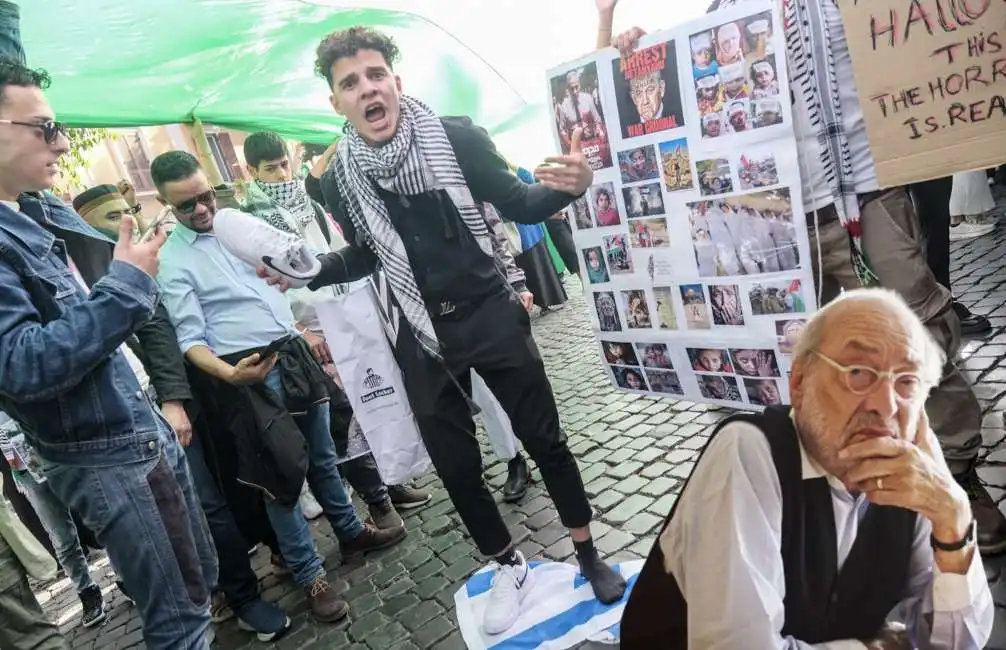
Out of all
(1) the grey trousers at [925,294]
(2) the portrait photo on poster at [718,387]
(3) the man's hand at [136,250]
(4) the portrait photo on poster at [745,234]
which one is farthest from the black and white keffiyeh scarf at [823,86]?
(3) the man's hand at [136,250]

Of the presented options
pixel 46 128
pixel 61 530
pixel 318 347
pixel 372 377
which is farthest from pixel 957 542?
pixel 61 530

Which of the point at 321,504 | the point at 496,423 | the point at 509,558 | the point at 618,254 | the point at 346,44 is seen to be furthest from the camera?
the point at 496,423

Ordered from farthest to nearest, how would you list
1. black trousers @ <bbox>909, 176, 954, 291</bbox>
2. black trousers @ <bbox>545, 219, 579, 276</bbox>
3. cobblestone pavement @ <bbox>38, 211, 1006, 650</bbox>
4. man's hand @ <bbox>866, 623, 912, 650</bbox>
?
black trousers @ <bbox>545, 219, 579, 276</bbox>, black trousers @ <bbox>909, 176, 954, 291</bbox>, cobblestone pavement @ <bbox>38, 211, 1006, 650</bbox>, man's hand @ <bbox>866, 623, 912, 650</bbox>

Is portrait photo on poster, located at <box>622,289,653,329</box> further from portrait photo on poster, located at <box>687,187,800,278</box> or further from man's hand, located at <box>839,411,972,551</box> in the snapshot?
man's hand, located at <box>839,411,972,551</box>

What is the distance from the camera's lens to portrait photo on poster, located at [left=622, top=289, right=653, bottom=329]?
2785mm

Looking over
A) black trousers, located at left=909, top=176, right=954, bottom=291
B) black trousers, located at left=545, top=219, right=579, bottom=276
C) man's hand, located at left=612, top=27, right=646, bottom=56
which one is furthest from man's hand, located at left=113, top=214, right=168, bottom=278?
black trousers, located at left=545, top=219, right=579, bottom=276

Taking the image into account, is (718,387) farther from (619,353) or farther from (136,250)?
(136,250)

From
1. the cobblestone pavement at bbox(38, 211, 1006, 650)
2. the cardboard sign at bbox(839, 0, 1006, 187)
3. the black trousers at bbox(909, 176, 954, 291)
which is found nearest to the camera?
the cardboard sign at bbox(839, 0, 1006, 187)

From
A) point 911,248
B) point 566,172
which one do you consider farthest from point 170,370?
point 911,248

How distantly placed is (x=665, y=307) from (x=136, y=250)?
6.83ft

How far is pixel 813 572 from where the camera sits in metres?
1.31

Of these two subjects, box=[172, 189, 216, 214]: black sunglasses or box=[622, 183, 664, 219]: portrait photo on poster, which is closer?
box=[622, 183, 664, 219]: portrait photo on poster

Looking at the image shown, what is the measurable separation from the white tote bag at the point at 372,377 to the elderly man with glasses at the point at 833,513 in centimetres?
179

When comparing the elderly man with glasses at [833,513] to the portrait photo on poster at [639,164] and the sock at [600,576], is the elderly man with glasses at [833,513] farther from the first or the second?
the portrait photo on poster at [639,164]
